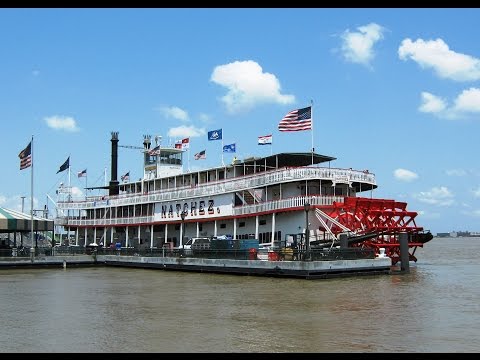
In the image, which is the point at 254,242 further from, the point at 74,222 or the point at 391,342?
the point at 74,222

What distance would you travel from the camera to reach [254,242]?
34.6 metres

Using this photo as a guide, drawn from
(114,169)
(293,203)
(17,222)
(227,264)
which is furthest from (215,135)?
(114,169)

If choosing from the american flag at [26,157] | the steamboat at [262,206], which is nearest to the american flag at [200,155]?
the steamboat at [262,206]

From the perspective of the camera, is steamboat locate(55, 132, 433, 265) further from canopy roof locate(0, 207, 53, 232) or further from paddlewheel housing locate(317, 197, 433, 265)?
canopy roof locate(0, 207, 53, 232)

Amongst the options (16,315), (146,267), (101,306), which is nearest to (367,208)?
(146,267)

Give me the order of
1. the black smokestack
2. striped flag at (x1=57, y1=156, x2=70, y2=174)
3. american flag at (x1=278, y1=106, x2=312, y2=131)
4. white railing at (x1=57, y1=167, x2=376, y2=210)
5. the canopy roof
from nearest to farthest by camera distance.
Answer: american flag at (x1=278, y1=106, x2=312, y2=131)
white railing at (x1=57, y1=167, x2=376, y2=210)
the canopy roof
striped flag at (x1=57, y1=156, x2=70, y2=174)
the black smokestack

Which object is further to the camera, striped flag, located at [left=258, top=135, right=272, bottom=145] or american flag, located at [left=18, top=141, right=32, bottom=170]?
american flag, located at [left=18, top=141, right=32, bottom=170]

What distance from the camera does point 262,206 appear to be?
38.2 metres

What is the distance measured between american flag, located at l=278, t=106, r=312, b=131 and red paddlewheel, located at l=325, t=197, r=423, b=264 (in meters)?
5.28

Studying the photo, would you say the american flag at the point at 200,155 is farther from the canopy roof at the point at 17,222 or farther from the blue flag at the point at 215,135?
the canopy roof at the point at 17,222

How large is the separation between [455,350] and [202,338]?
16.8ft

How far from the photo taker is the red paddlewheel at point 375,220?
116ft

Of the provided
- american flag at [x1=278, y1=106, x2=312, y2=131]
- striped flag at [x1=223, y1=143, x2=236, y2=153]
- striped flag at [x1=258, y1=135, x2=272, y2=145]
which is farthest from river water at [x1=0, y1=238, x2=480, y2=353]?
striped flag at [x1=223, y1=143, x2=236, y2=153]

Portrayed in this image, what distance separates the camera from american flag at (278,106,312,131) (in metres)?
33.7
